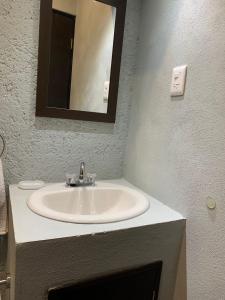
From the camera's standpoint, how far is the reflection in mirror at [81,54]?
3.61 ft

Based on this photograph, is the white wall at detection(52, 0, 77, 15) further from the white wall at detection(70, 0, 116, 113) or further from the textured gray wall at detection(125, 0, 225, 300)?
the textured gray wall at detection(125, 0, 225, 300)

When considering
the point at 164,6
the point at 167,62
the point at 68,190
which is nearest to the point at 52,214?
the point at 68,190

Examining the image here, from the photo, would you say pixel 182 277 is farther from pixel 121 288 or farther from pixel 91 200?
pixel 91 200

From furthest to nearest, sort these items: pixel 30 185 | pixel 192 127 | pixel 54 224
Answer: pixel 30 185 → pixel 192 127 → pixel 54 224

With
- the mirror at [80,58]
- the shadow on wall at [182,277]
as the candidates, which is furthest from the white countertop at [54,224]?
the mirror at [80,58]

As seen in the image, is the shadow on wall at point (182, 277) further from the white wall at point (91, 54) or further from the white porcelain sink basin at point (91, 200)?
the white wall at point (91, 54)

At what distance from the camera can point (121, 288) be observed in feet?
2.78

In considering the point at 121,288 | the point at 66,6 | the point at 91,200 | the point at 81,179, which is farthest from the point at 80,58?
the point at 121,288

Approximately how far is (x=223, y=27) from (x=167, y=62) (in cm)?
30

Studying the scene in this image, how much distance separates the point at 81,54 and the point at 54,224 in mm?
839

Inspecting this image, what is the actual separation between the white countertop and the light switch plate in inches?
20.0

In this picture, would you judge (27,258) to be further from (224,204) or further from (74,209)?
(224,204)

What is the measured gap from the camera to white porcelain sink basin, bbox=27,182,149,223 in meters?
0.97

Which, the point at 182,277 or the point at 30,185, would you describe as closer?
the point at 182,277
